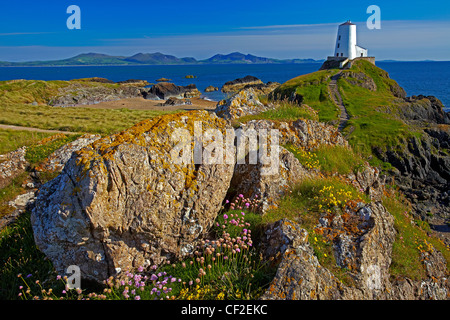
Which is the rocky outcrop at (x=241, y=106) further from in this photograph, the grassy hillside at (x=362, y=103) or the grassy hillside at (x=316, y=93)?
the grassy hillside at (x=316, y=93)

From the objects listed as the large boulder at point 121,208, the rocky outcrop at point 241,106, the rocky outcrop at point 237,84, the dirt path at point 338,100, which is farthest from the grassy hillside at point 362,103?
the rocky outcrop at point 237,84

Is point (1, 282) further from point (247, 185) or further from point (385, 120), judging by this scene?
point (385, 120)

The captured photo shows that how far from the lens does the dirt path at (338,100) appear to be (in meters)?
43.1

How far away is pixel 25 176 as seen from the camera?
11.2 metres

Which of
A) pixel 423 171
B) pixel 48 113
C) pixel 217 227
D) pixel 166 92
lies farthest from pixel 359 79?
pixel 217 227

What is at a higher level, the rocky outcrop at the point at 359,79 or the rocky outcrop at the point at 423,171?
the rocky outcrop at the point at 359,79

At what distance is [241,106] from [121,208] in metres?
9.07

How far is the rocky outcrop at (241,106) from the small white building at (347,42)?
90681 millimetres

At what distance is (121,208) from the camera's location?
6027mm

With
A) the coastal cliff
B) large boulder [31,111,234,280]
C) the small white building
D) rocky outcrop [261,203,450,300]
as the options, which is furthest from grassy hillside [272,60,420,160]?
large boulder [31,111,234,280]

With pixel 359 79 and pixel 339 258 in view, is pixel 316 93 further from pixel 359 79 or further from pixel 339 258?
pixel 339 258

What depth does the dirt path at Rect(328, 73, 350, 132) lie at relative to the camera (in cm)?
4310

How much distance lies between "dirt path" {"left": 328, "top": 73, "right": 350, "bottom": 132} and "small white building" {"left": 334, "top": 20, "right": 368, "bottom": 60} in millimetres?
22789

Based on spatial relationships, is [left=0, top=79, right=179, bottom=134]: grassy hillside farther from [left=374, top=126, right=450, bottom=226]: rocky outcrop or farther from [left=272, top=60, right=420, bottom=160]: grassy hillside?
[left=374, top=126, right=450, bottom=226]: rocky outcrop
